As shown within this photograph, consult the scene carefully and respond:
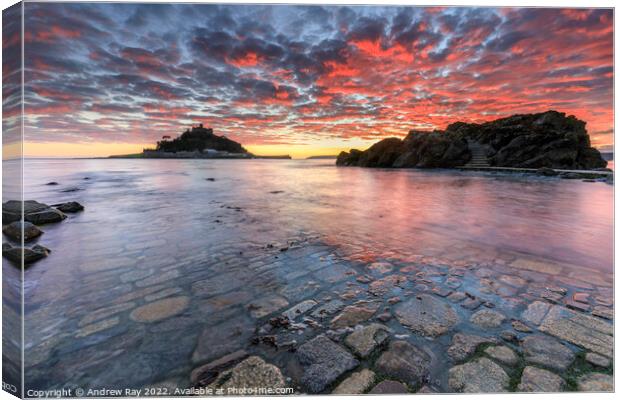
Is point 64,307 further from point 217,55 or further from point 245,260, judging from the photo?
point 217,55

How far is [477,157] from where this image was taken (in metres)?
32.5

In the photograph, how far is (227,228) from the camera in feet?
21.5

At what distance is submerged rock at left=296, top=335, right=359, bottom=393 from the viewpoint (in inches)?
82.3

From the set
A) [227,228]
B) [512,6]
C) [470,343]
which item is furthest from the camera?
[227,228]

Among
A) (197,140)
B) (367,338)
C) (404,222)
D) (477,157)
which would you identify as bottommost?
(367,338)

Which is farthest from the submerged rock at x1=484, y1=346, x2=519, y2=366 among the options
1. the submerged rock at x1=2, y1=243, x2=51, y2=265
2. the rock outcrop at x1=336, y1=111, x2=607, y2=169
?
the rock outcrop at x1=336, y1=111, x2=607, y2=169

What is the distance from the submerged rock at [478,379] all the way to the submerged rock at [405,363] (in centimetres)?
19

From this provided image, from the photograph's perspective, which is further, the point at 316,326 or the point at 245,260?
the point at 245,260

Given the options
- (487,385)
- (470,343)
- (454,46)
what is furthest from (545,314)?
(454,46)

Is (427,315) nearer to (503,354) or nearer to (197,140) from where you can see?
(503,354)

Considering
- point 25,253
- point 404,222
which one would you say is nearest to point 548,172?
point 404,222

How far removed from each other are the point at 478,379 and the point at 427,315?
0.76 m

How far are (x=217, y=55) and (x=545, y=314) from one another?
4951 mm

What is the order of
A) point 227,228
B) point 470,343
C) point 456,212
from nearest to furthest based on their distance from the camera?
point 470,343, point 227,228, point 456,212
